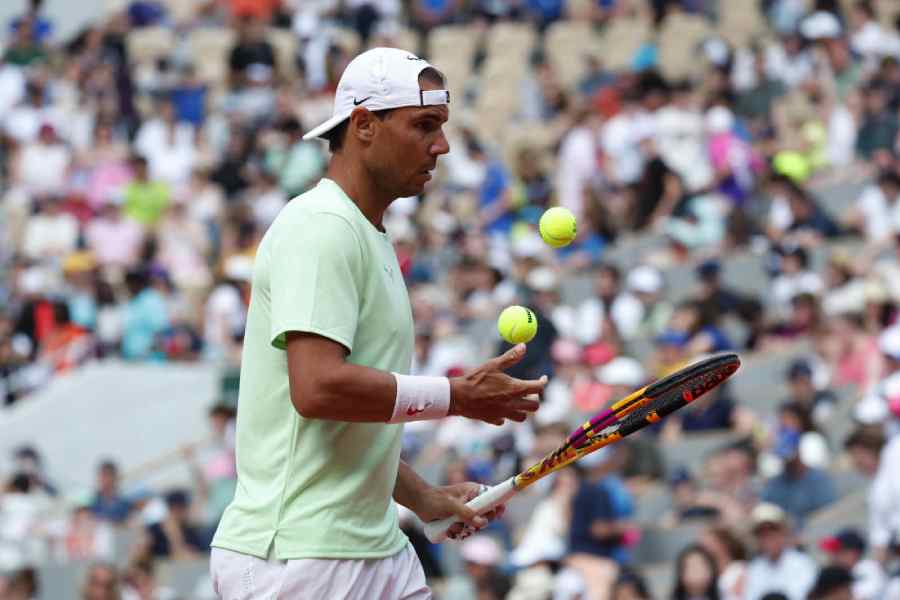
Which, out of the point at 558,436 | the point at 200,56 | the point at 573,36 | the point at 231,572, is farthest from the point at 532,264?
the point at 231,572

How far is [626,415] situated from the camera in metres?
5.16

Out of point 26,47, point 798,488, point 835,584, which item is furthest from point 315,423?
point 26,47

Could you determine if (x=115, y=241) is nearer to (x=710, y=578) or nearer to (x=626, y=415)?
(x=710, y=578)

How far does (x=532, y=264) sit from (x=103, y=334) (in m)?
5.00

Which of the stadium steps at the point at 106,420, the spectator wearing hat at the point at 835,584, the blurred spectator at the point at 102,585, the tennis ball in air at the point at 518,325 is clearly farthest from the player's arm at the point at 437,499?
the stadium steps at the point at 106,420

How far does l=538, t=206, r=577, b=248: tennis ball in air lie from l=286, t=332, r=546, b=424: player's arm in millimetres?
632

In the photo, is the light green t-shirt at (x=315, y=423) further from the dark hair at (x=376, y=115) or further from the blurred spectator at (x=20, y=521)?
the blurred spectator at (x=20, y=521)

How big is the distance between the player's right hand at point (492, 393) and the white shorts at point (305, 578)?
19.9 inches

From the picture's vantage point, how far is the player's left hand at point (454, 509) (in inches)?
203

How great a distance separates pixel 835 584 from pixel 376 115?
542 cm

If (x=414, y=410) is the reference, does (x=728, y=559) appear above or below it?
below

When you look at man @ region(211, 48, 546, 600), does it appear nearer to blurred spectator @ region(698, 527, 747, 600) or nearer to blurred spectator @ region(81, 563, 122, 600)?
blurred spectator @ region(698, 527, 747, 600)

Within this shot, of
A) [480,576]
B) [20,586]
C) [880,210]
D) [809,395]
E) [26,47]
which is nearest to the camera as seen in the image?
[480,576]

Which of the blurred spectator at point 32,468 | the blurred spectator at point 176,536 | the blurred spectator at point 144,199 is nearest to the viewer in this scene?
the blurred spectator at point 176,536
